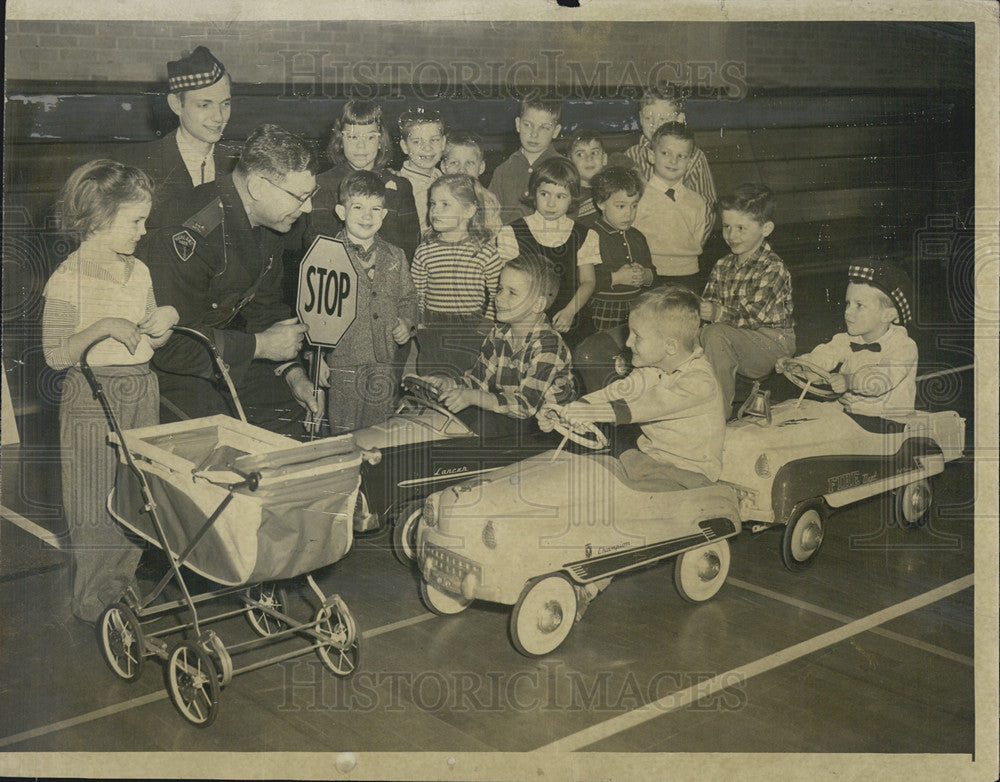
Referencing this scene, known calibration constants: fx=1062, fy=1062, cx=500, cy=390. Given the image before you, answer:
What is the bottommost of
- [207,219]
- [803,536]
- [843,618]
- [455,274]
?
[843,618]

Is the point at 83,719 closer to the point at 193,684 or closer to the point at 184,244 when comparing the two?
the point at 193,684

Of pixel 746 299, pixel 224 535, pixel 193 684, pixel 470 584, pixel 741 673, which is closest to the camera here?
pixel 224 535

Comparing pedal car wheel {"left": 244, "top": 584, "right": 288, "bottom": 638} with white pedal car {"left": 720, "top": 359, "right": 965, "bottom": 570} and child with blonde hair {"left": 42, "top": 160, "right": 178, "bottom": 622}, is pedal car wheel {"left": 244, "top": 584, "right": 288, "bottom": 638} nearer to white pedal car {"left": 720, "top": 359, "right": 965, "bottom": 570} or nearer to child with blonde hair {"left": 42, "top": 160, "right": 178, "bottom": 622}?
child with blonde hair {"left": 42, "top": 160, "right": 178, "bottom": 622}

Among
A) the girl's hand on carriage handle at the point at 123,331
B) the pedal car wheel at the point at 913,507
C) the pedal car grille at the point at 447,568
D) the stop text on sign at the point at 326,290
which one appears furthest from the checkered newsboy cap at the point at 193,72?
the pedal car wheel at the point at 913,507

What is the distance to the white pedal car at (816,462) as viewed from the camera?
521cm

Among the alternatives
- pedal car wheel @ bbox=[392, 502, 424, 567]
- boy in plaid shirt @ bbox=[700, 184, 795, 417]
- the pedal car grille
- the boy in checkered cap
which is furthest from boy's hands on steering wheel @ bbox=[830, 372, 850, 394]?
pedal car wheel @ bbox=[392, 502, 424, 567]

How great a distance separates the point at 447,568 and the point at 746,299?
6.36ft

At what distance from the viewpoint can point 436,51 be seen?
4957mm

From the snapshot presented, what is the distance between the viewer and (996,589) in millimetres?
5211

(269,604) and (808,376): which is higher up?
(808,376)

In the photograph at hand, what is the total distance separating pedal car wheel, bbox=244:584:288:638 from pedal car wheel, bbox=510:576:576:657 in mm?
1085

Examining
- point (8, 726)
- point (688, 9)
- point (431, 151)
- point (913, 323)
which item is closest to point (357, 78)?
point (431, 151)

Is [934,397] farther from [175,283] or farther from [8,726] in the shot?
[8,726]

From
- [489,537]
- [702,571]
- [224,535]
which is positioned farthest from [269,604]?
[702,571]
